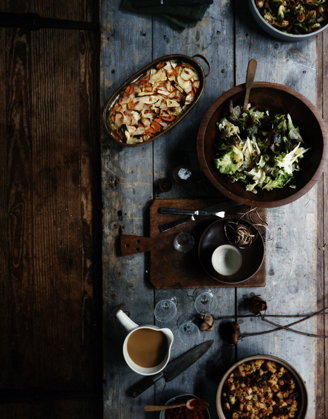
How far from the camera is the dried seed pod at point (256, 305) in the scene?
154 centimetres

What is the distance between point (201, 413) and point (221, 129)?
1.49m

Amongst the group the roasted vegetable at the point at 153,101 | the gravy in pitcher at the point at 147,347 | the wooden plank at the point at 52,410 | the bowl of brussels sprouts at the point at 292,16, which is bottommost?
the wooden plank at the point at 52,410

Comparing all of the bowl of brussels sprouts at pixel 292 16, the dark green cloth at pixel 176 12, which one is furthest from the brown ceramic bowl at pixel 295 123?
the dark green cloth at pixel 176 12

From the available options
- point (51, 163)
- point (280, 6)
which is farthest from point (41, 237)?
point (280, 6)

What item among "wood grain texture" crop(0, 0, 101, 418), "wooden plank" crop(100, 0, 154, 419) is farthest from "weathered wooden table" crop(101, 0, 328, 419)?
"wood grain texture" crop(0, 0, 101, 418)

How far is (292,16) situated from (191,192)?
3.39 feet

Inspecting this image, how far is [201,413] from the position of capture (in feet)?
5.08

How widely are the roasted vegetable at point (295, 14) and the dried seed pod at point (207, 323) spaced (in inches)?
61.8

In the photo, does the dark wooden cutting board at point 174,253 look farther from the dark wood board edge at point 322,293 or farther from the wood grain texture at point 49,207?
the wood grain texture at point 49,207

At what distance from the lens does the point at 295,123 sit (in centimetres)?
148

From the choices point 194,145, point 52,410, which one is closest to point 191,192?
point 194,145

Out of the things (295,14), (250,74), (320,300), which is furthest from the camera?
(320,300)

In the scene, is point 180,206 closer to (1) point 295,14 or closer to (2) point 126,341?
(2) point 126,341

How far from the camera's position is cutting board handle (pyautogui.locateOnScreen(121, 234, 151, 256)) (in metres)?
1.58
